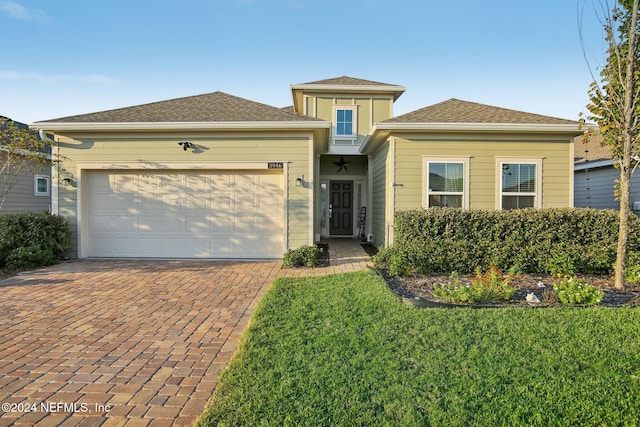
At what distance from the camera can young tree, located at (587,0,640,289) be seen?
5.11m

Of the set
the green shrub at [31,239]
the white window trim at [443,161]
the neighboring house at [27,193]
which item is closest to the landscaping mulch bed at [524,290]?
the white window trim at [443,161]

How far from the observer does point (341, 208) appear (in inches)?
515

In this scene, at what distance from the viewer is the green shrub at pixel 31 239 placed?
6.83 meters

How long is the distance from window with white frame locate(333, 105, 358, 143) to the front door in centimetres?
177

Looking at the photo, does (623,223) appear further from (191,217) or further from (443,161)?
(191,217)

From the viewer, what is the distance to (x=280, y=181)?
8203mm

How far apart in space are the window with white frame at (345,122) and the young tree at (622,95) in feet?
25.2

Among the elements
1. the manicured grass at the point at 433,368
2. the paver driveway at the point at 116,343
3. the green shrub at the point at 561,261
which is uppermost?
the green shrub at the point at 561,261

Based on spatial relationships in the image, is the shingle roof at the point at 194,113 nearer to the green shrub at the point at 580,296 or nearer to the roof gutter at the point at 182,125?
the roof gutter at the point at 182,125

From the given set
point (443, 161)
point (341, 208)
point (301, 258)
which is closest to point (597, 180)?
point (443, 161)

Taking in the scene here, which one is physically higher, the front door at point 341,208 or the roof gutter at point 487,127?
the roof gutter at point 487,127

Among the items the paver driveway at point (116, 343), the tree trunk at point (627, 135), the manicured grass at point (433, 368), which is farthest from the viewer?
the tree trunk at point (627, 135)

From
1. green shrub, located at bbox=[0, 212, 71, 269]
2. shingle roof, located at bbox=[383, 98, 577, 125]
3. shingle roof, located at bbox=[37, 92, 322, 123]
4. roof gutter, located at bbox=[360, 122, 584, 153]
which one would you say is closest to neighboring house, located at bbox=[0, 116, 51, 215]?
green shrub, located at bbox=[0, 212, 71, 269]

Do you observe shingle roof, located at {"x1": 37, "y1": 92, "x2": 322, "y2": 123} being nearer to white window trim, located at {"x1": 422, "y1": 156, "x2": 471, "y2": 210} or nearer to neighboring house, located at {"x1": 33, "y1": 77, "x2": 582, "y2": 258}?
neighboring house, located at {"x1": 33, "y1": 77, "x2": 582, "y2": 258}
